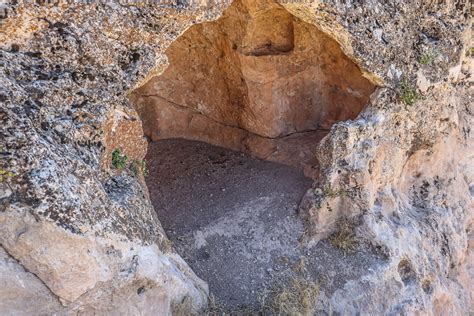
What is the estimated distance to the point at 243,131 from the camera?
19.8 ft

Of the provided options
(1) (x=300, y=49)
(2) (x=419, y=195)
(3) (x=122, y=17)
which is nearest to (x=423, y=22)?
(1) (x=300, y=49)

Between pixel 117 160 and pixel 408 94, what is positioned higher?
pixel 408 94

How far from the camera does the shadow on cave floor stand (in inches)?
171

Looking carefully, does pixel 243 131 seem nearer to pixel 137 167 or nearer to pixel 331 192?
pixel 331 192

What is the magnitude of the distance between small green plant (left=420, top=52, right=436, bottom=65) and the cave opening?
618mm

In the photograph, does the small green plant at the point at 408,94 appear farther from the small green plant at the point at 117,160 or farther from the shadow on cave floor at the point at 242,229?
the small green plant at the point at 117,160

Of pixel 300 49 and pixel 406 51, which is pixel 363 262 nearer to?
pixel 406 51

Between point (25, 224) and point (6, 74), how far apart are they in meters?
0.80

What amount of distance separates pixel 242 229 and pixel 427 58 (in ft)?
7.41

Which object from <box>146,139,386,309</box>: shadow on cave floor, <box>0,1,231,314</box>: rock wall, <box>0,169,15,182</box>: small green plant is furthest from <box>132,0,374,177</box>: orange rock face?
<box>0,169,15,182</box>: small green plant

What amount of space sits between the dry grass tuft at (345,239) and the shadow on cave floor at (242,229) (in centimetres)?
6

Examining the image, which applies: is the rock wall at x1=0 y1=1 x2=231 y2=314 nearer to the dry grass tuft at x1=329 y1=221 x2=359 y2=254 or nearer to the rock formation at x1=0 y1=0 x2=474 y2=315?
the rock formation at x1=0 y1=0 x2=474 y2=315

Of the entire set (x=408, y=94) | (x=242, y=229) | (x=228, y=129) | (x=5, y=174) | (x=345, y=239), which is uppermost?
(x=408, y=94)

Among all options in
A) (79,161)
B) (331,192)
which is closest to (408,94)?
(331,192)
